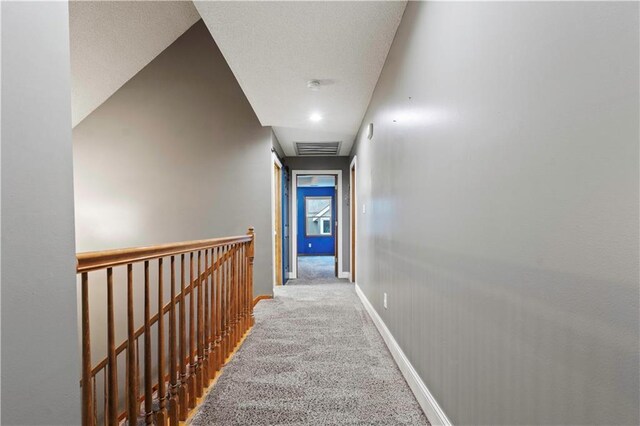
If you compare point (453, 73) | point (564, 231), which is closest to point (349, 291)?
point (453, 73)

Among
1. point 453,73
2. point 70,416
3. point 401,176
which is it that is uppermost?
point 453,73

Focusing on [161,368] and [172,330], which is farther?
[172,330]

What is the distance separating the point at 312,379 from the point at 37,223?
1800 mm

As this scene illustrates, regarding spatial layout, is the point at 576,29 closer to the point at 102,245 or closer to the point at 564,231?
the point at 564,231

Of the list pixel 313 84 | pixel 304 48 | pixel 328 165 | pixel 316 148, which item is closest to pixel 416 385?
pixel 304 48

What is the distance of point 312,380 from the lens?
2.16 m

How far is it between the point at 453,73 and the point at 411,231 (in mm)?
905

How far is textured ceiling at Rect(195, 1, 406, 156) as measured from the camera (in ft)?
6.85

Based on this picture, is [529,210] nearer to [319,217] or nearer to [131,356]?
[131,356]

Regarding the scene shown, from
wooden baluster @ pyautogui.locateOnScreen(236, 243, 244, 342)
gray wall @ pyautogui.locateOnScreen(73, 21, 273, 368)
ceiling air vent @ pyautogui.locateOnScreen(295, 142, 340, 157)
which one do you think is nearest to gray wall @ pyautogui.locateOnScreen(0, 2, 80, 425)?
wooden baluster @ pyautogui.locateOnScreen(236, 243, 244, 342)

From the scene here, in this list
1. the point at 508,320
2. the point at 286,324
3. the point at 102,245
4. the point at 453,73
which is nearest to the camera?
the point at 508,320

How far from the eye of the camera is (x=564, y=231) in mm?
769

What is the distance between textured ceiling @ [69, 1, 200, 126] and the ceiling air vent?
2.25 m

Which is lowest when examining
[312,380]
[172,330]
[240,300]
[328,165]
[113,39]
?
[312,380]
